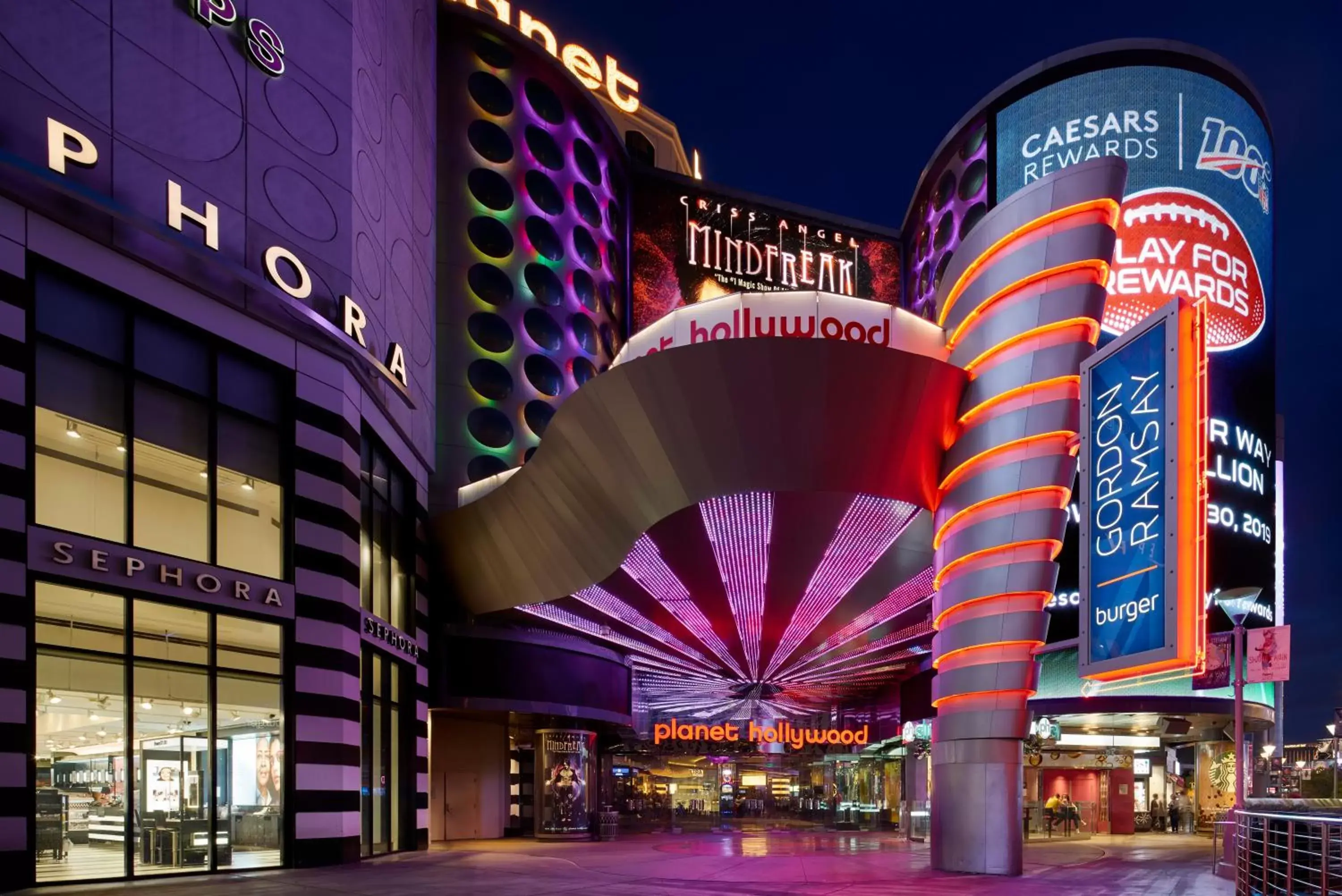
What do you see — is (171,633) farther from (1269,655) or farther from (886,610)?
(1269,655)

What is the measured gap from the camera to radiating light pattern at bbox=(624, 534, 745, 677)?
26812 mm

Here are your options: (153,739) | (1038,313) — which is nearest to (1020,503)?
(1038,313)

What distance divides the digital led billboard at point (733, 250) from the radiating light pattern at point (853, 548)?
25318 millimetres

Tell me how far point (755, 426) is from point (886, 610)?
36.0 ft

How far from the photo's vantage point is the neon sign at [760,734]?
53.6 m

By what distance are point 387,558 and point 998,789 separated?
15.8m

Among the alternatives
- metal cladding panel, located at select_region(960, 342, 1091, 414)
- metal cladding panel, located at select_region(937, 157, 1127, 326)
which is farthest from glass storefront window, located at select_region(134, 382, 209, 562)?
metal cladding panel, located at select_region(937, 157, 1127, 326)

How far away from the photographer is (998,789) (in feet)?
72.3

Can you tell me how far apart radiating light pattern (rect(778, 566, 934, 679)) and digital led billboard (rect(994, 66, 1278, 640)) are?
1671cm

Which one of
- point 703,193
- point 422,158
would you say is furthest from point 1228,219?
point 422,158

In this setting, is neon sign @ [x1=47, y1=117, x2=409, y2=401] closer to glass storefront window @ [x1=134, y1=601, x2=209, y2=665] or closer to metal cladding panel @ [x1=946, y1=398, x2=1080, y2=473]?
glass storefront window @ [x1=134, y1=601, x2=209, y2=665]

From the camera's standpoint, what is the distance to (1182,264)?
51750 mm

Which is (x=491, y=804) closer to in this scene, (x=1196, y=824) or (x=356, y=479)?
(x=356, y=479)

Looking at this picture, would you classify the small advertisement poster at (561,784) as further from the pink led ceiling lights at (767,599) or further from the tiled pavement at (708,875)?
the tiled pavement at (708,875)
